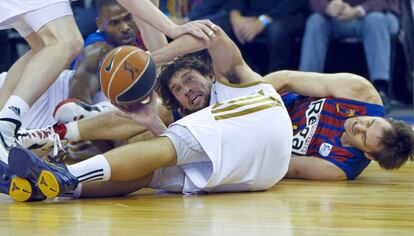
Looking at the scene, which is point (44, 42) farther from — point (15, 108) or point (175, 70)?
point (175, 70)

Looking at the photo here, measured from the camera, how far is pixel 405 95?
26.5ft

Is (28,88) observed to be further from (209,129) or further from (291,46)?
(291,46)

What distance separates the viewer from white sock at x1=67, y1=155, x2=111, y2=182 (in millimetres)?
3564

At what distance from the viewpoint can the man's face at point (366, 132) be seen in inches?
172

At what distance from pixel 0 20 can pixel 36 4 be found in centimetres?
23

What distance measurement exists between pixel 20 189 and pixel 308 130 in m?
1.64

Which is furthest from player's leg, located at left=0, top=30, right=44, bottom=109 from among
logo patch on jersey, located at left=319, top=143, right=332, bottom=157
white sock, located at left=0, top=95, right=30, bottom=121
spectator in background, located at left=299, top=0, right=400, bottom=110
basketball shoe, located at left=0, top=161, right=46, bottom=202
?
spectator in background, located at left=299, top=0, right=400, bottom=110

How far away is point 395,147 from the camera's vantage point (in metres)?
4.37

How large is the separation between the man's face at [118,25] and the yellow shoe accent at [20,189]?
2.38 m

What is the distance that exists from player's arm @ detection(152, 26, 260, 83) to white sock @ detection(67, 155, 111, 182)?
0.90m

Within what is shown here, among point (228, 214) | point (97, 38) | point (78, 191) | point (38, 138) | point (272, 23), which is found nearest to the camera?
point (228, 214)

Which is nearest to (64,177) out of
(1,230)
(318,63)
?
(1,230)

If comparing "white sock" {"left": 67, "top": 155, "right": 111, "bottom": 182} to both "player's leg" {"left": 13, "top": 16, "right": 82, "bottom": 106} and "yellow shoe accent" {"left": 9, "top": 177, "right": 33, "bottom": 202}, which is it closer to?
"yellow shoe accent" {"left": 9, "top": 177, "right": 33, "bottom": 202}

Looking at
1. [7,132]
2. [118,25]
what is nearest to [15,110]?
[7,132]
